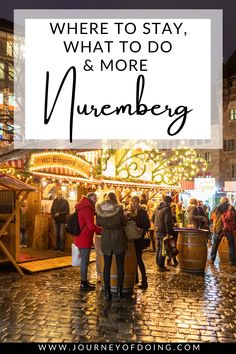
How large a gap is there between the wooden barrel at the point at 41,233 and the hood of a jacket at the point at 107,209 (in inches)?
210

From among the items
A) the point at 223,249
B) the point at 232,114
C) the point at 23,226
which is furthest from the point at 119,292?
the point at 232,114

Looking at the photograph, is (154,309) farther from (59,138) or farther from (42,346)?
(59,138)

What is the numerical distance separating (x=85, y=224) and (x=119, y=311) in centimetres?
189

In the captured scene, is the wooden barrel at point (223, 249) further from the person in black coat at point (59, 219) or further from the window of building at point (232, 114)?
the window of building at point (232, 114)

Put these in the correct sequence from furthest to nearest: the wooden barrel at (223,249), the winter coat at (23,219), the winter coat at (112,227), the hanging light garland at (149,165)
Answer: the hanging light garland at (149,165)
the winter coat at (23,219)
the wooden barrel at (223,249)
the winter coat at (112,227)

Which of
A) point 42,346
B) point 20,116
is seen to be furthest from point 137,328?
point 20,116

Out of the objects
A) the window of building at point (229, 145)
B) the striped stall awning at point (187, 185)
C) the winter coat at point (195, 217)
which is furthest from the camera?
the window of building at point (229, 145)

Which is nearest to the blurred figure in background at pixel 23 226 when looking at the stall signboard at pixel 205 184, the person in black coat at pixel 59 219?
the person in black coat at pixel 59 219

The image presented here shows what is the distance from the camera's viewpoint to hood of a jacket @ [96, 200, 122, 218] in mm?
6480

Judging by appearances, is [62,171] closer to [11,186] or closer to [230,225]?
[11,186]

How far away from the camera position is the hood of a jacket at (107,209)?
648 centimetres

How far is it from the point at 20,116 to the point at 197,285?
20712mm

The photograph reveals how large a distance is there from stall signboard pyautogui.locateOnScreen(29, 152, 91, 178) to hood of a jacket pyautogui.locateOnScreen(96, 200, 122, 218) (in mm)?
4726

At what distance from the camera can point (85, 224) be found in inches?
284
